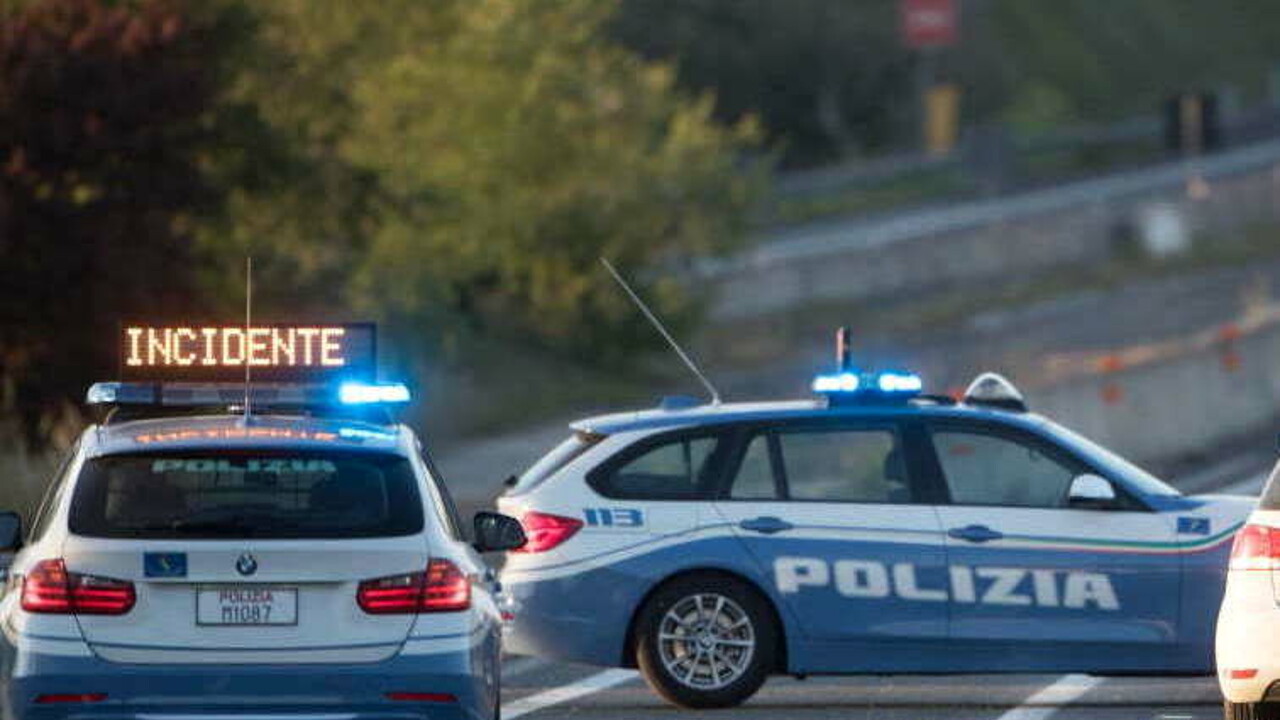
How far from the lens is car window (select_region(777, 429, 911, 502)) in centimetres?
1437

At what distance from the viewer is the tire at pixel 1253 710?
38.6ft

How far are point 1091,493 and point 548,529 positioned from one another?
2.38 metres

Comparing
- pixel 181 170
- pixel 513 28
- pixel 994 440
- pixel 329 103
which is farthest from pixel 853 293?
pixel 994 440

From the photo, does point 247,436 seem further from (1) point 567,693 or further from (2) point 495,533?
(1) point 567,693

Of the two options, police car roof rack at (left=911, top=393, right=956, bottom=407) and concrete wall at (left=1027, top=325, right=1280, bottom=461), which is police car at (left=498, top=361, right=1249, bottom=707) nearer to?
police car roof rack at (left=911, top=393, right=956, bottom=407)

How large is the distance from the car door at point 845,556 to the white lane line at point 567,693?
1.21 metres

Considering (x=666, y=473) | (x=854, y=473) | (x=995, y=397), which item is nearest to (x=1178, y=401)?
(x=854, y=473)

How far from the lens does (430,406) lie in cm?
3619

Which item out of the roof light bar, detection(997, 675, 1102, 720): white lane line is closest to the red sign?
detection(997, 675, 1102, 720): white lane line

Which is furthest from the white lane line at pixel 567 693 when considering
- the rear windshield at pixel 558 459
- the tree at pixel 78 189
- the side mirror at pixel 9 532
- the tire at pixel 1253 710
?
the tree at pixel 78 189

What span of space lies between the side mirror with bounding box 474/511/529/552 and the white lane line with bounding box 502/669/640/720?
6.17ft

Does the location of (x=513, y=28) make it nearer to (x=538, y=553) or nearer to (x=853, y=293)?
(x=853, y=293)

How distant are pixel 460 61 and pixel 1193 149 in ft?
107

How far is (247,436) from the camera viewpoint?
10.8 metres
